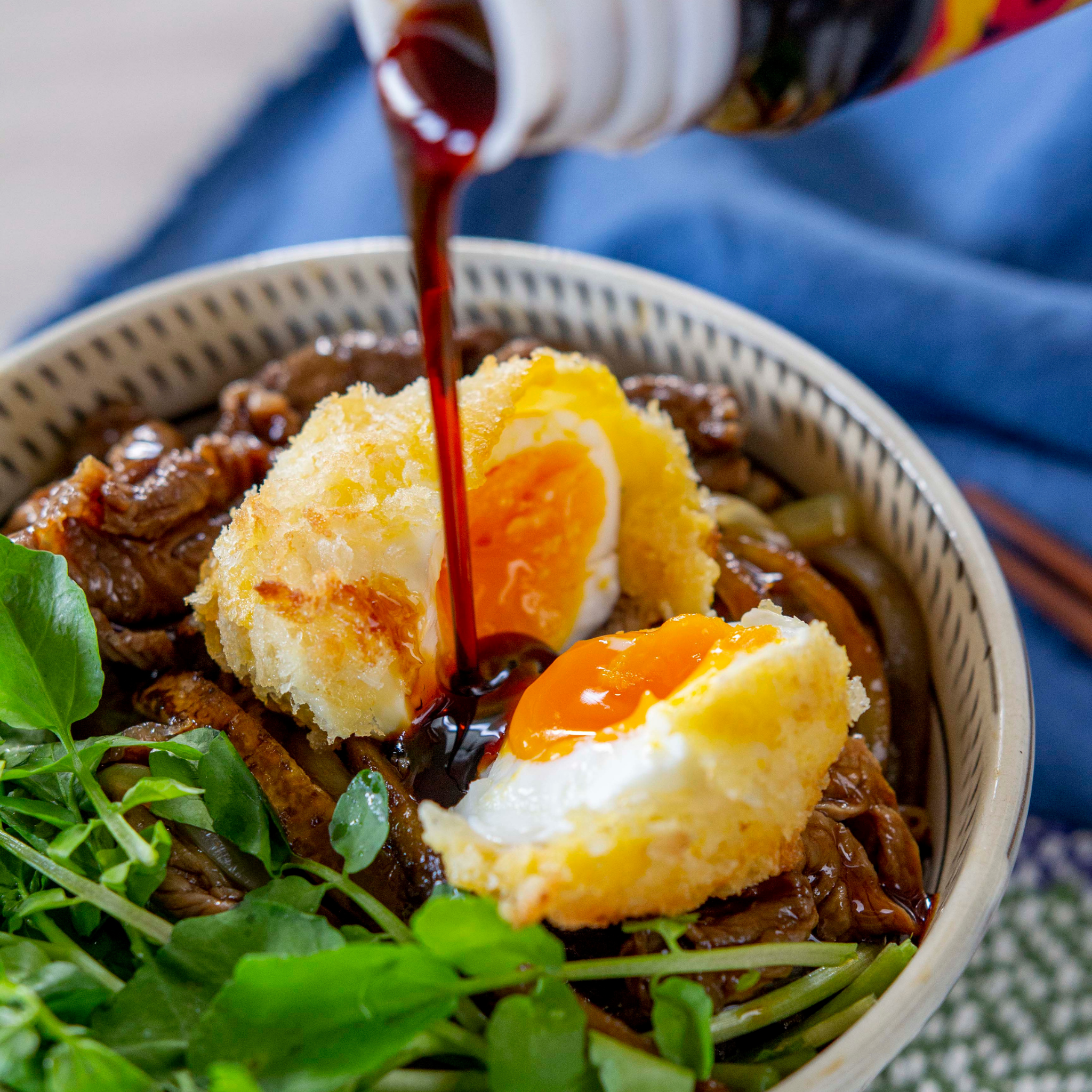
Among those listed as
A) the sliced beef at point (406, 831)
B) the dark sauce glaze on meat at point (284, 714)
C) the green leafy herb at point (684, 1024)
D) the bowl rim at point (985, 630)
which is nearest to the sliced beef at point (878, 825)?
the dark sauce glaze on meat at point (284, 714)

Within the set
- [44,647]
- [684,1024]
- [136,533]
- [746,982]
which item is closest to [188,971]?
[44,647]

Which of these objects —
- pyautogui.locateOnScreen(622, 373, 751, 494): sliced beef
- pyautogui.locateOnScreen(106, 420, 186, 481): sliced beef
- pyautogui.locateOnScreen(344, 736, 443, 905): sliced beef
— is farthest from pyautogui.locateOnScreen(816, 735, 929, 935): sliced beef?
pyautogui.locateOnScreen(106, 420, 186, 481): sliced beef

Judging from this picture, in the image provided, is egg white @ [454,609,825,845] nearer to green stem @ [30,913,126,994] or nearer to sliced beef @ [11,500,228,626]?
green stem @ [30,913,126,994]

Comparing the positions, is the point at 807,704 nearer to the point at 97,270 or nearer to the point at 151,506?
the point at 151,506

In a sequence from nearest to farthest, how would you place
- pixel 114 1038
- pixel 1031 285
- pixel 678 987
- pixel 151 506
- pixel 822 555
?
1. pixel 114 1038
2. pixel 678 987
3. pixel 151 506
4. pixel 822 555
5. pixel 1031 285

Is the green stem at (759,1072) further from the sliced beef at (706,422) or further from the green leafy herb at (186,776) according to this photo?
the sliced beef at (706,422)

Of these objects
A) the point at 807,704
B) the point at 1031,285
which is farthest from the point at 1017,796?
the point at 1031,285
